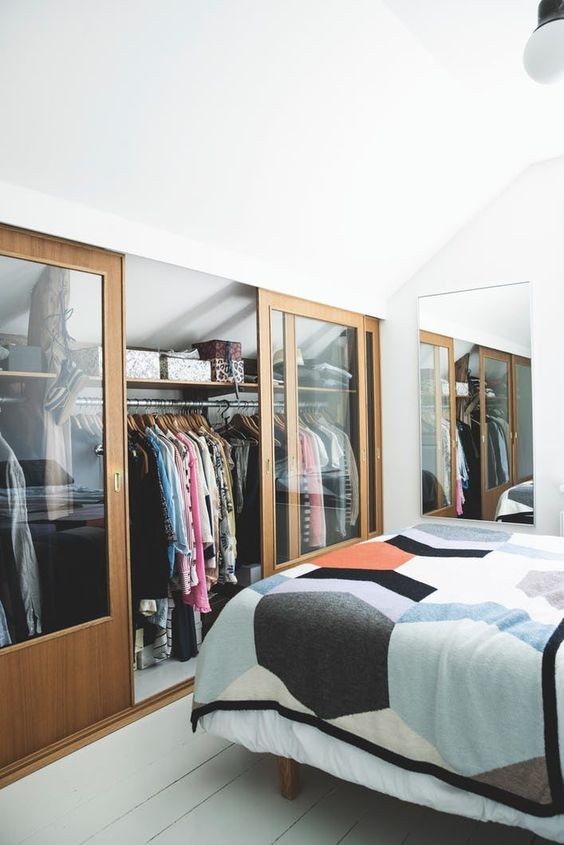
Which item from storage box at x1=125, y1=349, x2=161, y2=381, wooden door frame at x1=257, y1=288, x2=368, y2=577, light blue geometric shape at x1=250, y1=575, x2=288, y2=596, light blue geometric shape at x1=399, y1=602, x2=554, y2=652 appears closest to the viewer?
light blue geometric shape at x1=399, y1=602, x2=554, y2=652

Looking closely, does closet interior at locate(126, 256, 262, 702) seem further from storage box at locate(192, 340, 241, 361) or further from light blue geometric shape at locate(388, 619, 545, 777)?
light blue geometric shape at locate(388, 619, 545, 777)

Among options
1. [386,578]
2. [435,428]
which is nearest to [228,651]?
[386,578]

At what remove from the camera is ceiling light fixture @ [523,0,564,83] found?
1.79 meters

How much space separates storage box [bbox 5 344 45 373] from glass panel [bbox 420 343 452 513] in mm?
2735

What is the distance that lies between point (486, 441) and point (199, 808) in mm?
2803

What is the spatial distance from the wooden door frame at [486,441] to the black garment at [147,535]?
7.26 feet

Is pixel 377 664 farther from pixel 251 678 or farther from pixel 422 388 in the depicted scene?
pixel 422 388

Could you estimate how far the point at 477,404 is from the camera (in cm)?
399

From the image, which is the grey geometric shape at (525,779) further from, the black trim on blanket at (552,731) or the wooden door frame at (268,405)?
the wooden door frame at (268,405)

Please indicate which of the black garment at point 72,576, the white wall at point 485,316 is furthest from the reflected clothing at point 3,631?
the white wall at point 485,316

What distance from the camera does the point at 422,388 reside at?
4277 millimetres

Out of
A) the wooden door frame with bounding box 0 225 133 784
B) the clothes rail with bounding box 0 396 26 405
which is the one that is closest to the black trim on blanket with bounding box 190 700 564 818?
the wooden door frame with bounding box 0 225 133 784

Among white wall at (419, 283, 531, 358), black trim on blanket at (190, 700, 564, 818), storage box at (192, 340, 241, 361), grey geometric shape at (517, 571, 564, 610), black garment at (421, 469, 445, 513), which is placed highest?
white wall at (419, 283, 531, 358)

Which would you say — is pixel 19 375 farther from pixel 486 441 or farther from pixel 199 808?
pixel 486 441
